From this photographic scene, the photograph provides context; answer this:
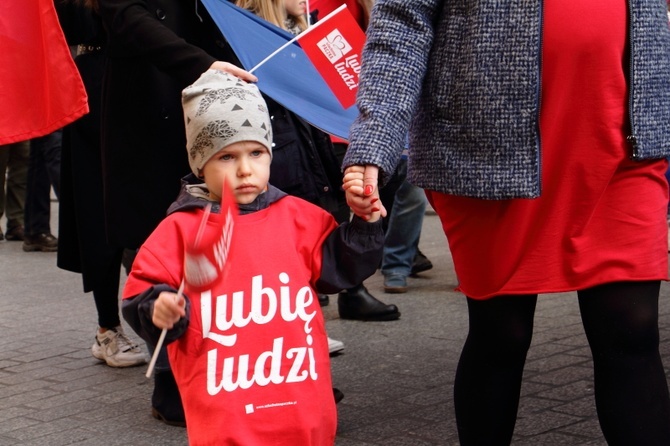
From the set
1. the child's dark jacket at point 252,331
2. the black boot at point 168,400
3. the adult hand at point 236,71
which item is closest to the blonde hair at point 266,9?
the adult hand at point 236,71

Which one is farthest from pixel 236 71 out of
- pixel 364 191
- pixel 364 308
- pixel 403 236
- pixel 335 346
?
pixel 403 236

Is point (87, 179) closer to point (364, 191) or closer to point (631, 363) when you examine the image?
point (364, 191)

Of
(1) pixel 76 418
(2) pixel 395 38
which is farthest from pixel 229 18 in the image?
(1) pixel 76 418

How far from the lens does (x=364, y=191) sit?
9.74 feet

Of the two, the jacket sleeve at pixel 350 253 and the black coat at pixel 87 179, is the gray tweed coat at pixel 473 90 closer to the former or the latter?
the jacket sleeve at pixel 350 253

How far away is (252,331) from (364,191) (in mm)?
433

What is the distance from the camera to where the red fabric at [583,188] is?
296cm

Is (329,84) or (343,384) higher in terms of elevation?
(329,84)

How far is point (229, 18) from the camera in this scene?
4336mm

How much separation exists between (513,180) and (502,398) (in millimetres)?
621

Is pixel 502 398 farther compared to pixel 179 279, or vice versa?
pixel 502 398

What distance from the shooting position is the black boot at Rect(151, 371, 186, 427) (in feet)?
14.6

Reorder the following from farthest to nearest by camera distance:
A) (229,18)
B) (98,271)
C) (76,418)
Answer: (98,271), (76,418), (229,18)

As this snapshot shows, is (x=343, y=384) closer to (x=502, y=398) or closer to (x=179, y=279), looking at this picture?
(x=502, y=398)
